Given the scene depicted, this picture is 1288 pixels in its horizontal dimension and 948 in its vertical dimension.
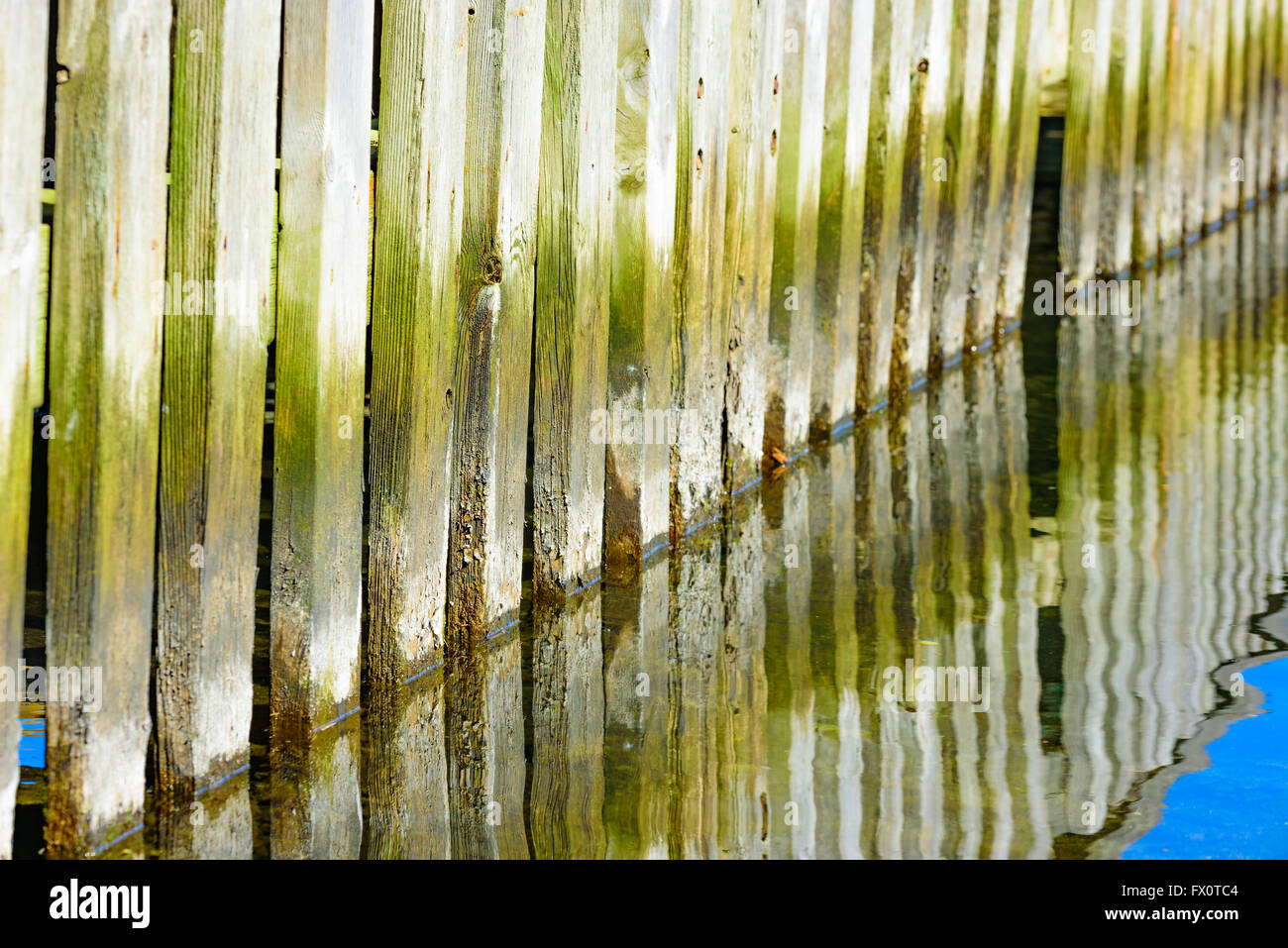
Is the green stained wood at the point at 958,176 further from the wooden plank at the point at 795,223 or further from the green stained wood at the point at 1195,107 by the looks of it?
the green stained wood at the point at 1195,107

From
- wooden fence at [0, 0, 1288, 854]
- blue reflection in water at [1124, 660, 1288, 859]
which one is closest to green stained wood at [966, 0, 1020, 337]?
wooden fence at [0, 0, 1288, 854]

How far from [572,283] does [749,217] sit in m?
1.40

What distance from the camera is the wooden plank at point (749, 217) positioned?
6.29 meters

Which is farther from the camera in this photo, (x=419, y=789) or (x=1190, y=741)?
(x=1190, y=741)

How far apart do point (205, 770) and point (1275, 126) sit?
14288mm

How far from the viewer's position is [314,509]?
14.3ft

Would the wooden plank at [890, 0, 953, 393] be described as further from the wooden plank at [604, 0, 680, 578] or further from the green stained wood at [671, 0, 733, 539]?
the wooden plank at [604, 0, 680, 578]

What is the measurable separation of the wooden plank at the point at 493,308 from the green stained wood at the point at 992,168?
4.43 m

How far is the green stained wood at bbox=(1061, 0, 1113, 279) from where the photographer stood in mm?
10148

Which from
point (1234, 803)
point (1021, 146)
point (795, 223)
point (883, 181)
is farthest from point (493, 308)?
point (1021, 146)

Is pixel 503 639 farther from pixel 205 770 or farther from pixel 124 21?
pixel 124 21

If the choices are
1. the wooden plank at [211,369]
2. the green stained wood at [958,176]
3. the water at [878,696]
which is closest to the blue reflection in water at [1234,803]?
the water at [878,696]

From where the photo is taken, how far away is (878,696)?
4930 millimetres
